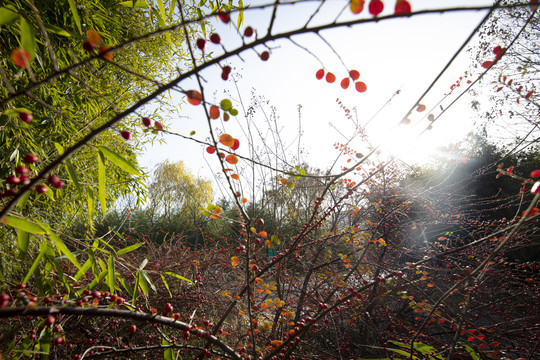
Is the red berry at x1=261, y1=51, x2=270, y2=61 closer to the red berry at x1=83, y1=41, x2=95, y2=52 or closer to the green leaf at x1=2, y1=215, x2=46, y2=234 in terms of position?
the red berry at x1=83, y1=41, x2=95, y2=52

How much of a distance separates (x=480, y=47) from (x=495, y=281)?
189 inches

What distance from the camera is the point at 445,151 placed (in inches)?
256

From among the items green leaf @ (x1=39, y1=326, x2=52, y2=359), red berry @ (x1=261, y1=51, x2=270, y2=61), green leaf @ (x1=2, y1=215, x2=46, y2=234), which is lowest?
green leaf @ (x1=39, y1=326, x2=52, y2=359)

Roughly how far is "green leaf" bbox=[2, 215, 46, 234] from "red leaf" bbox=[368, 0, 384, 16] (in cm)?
106

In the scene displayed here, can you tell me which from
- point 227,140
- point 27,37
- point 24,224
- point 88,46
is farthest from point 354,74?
point 24,224

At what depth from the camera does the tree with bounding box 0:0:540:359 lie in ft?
2.23

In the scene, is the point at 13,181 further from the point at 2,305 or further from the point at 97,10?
the point at 97,10

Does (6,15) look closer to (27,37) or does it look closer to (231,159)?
(27,37)

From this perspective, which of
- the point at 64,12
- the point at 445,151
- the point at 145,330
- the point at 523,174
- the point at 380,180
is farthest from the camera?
the point at 445,151

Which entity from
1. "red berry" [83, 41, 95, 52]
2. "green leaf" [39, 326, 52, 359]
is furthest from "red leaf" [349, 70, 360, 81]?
"green leaf" [39, 326, 52, 359]

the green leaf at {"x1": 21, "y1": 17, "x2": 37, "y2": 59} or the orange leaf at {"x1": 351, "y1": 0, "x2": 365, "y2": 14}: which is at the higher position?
the orange leaf at {"x1": 351, "y1": 0, "x2": 365, "y2": 14}

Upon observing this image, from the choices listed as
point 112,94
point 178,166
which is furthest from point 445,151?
point 178,166

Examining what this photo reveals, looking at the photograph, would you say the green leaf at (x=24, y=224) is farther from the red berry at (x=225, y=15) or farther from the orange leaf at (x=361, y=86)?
the orange leaf at (x=361, y=86)

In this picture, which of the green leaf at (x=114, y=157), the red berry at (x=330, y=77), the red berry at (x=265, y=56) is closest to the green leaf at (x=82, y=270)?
the green leaf at (x=114, y=157)
